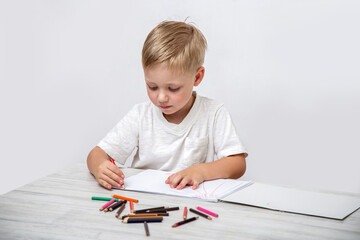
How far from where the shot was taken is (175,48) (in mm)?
1394

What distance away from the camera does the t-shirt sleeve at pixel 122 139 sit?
154 centimetres

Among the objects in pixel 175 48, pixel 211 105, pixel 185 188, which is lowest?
pixel 185 188

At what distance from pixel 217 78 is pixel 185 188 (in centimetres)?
99

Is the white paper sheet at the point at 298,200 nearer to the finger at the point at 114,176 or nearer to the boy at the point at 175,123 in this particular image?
the boy at the point at 175,123

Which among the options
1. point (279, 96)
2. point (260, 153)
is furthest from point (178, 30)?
point (260, 153)

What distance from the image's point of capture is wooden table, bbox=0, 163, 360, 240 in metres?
0.86

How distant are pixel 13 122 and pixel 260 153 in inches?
50.7

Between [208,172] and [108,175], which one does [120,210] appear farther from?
[208,172]

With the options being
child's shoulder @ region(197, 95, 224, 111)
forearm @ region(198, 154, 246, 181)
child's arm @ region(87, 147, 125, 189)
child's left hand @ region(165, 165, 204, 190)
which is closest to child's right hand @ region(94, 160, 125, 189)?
child's arm @ region(87, 147, 125, 189)

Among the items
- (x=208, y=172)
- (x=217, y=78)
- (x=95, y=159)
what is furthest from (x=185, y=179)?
(x=217, y=78)

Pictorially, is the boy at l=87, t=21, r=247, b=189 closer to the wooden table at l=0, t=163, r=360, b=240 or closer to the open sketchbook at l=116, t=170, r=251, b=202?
the open sketchbook at l=116, t=170, r=251, b=202

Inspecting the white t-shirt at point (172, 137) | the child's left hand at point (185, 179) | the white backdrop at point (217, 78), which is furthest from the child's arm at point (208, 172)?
the white backdrop at point (217, 78)

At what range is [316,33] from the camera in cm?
197

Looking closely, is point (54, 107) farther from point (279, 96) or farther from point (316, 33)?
point (316, 33)
